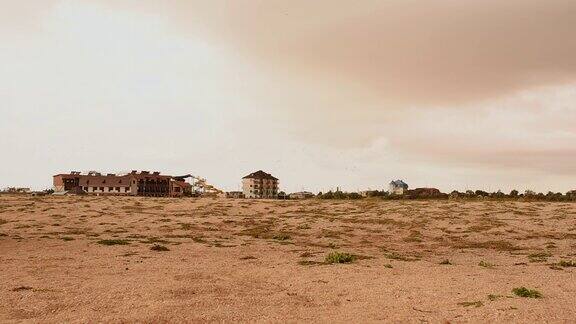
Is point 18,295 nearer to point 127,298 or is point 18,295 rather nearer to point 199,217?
point 127,298

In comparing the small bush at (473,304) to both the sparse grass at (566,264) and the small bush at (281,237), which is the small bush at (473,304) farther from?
the small bush at (281,237)

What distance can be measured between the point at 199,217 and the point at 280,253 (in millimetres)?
20495

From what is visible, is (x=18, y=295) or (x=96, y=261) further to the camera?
(x=96, y=261)

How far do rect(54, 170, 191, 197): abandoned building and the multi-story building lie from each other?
A: 23.7 meters

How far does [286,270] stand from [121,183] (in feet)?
402

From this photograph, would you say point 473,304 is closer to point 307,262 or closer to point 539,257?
point 307,262

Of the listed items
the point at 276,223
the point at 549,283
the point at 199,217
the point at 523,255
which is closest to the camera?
the point at 549,283

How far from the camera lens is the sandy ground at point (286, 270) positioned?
12.2 m

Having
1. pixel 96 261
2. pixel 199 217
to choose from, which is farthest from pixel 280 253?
pixel 199 217

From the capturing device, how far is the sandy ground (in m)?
12.2

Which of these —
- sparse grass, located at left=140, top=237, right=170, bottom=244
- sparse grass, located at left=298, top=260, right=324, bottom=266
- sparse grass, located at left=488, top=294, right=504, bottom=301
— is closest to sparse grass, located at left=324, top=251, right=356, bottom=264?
sparse grass, located at left=298, top=260, right=324, bottom=266

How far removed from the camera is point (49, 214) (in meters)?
41.1

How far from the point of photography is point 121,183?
130625 mm

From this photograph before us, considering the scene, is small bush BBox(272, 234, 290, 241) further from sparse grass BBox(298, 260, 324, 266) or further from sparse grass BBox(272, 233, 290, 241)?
sparse grass BBox(298, 260, 324, 266)
